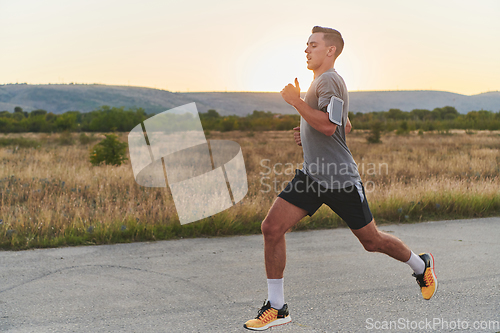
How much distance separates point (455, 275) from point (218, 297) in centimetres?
248

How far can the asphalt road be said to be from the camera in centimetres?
315

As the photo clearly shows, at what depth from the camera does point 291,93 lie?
293cm

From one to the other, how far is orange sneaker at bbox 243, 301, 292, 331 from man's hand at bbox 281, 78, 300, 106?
1.57 metres

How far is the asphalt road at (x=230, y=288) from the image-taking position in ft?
10.3

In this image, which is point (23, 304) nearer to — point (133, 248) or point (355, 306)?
point (133, 248)

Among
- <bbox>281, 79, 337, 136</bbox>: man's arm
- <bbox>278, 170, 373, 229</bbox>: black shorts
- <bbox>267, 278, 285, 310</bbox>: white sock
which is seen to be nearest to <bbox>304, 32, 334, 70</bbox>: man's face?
<bbox>281, 79, 337, 136</bbox>: man's arm

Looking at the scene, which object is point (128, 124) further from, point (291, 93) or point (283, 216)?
point (291, 93)

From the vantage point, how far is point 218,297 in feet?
12.0

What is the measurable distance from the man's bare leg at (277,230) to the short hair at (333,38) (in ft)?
4.09

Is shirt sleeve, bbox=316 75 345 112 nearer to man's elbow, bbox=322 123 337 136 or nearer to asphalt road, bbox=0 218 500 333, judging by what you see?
man's elbow, bbox=322 123 337 136

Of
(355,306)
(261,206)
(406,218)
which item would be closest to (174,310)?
(355,306)

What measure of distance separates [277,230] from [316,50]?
4.61 feet

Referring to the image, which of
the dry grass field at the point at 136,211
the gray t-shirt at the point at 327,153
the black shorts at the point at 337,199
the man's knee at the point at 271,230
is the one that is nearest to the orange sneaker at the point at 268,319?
the man's knee at the point at 271,230

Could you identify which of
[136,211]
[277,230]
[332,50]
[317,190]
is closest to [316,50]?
[332,50]
